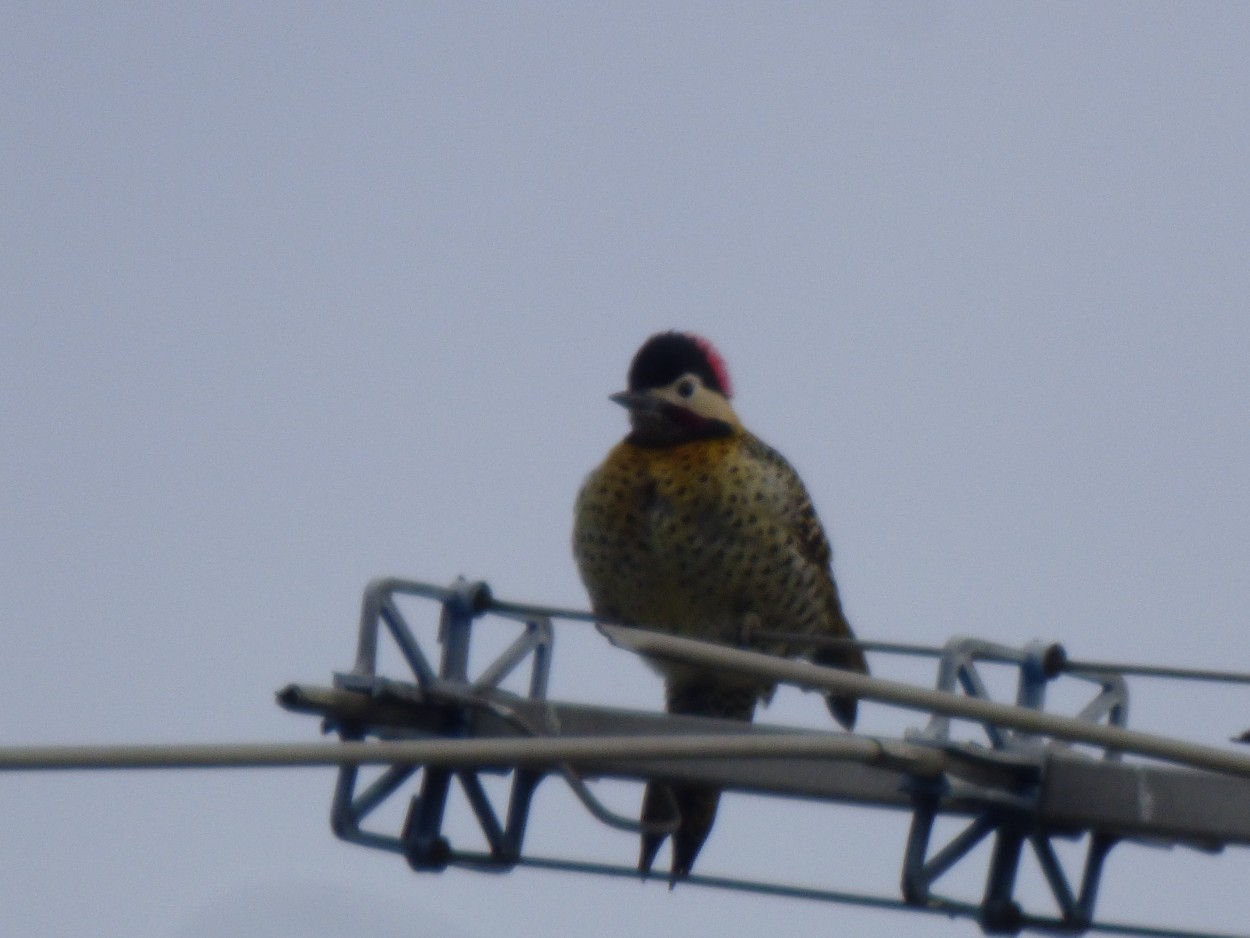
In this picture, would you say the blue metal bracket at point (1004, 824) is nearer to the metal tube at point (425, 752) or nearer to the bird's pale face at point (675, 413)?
the metal tube at point (425, 752)

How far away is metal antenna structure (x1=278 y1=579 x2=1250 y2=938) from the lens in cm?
561

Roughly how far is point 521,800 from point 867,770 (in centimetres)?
89

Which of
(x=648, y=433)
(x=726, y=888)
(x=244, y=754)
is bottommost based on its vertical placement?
(x=726, y=888)

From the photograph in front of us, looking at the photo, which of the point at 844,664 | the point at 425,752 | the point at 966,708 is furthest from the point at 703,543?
the point at 425,752

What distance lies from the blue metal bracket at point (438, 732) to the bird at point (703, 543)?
2.84m

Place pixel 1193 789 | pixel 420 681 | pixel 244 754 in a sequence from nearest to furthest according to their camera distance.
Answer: pixel 244 754
pixel 1193 789
pixel 420 681

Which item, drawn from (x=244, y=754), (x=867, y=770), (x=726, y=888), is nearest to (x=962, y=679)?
(x=867, y=770)

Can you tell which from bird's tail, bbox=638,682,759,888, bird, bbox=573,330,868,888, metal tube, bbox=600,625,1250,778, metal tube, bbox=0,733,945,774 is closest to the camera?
metal tube, bbox=0,733,945,774

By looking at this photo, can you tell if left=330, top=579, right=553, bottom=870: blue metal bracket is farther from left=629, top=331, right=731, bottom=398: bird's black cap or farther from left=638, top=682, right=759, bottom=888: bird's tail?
left=629, top=331, right=731, bottom=398: bird's black cap

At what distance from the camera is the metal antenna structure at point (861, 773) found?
5.61 metres

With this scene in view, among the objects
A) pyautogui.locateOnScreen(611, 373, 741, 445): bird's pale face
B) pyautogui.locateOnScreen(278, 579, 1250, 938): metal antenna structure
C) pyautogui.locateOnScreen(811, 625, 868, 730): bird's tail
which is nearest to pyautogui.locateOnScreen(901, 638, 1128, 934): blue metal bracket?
pyautogui.locateOnScreen(278, 579, 1250, 938): metal antenna structure

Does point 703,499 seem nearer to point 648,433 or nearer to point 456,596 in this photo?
point 648,433

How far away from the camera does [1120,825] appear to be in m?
5.66

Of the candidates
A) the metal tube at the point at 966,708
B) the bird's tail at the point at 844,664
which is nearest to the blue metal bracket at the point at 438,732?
the metal tube at the point at 966,708
